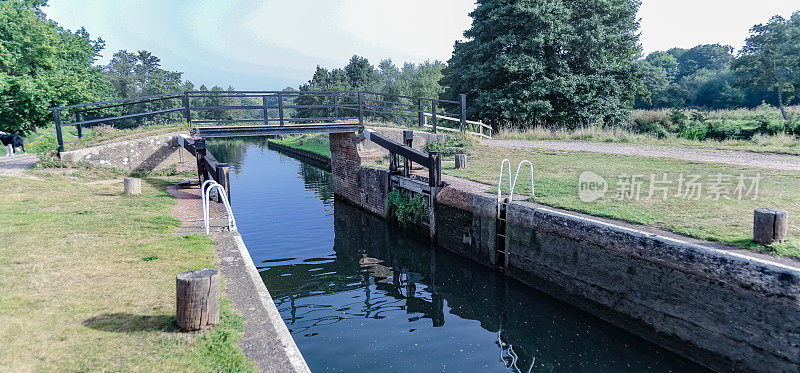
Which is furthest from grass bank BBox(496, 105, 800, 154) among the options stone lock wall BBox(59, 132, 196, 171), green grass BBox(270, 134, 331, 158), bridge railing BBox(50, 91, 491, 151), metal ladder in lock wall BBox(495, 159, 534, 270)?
green grass BBox(270, 134, 331, 158)

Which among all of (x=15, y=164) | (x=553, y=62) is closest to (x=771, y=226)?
(x=15, y=164)

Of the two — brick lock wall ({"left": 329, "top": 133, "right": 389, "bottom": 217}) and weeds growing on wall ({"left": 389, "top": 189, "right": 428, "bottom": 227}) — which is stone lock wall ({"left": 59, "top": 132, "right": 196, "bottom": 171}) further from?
weeds growing on wall ({"left": 389, "top": 189, "right": 428, "bottom": 227})

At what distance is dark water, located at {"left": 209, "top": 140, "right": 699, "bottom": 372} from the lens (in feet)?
23.3

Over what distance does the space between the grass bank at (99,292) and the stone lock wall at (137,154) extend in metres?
4.60

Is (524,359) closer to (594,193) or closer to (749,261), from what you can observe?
(749,261)

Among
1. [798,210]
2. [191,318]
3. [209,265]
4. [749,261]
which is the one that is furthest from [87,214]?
[798,210]

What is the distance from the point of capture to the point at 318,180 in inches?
1107

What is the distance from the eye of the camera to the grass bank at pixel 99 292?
417 centimetres

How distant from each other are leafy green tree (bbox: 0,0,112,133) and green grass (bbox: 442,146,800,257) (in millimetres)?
20638

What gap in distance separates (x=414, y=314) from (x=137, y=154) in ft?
38.0

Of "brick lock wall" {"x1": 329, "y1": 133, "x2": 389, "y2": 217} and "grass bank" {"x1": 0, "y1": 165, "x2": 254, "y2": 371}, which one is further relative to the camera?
"brick lock wall" {"x1": 329, "y1": 133, "x2": 389, "y2": 217}

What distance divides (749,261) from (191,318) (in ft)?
22.1
